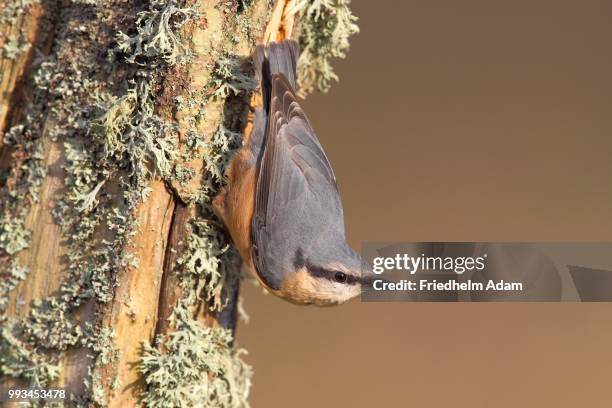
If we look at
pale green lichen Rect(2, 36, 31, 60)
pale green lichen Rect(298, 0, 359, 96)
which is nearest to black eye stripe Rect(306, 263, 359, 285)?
pale green lichen Rect(298, 0, 359, 96)

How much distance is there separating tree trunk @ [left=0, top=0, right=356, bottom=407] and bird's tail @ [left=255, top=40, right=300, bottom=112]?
0.12 feet

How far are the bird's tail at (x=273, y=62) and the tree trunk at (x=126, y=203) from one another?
0.12 feet

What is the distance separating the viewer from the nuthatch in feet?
8.91

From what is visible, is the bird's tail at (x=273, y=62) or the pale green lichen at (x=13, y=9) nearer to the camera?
the bird's tail at (x=273, y=62)

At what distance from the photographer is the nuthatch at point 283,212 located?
2.71m

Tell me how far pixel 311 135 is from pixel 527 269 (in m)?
0.88

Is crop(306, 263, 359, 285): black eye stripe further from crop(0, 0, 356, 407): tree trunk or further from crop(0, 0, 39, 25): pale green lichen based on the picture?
crop(0, 0, 39, 25): pale green lichen

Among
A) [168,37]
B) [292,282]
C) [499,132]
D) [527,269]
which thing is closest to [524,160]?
[499,132]

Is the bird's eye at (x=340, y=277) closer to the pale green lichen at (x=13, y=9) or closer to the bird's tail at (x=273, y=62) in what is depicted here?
the bird's tail at (x=273, y=62)

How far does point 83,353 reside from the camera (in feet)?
8.64

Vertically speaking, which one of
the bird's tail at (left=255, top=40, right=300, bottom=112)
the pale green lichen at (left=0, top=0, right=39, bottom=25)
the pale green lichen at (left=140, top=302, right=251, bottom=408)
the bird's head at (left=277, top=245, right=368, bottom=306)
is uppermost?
the pale green lichen at (left=0, top=0, right=39, bottom=25)

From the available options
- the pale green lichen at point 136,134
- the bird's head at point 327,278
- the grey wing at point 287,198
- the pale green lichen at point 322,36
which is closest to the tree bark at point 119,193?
the pale green lichen at point 136,134

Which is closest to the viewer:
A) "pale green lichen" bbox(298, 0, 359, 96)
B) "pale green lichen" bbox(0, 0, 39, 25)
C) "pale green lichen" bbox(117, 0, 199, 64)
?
"pale green lichen" bbox(117, 0, 199, 64)

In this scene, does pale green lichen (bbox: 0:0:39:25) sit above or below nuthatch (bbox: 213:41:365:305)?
above
